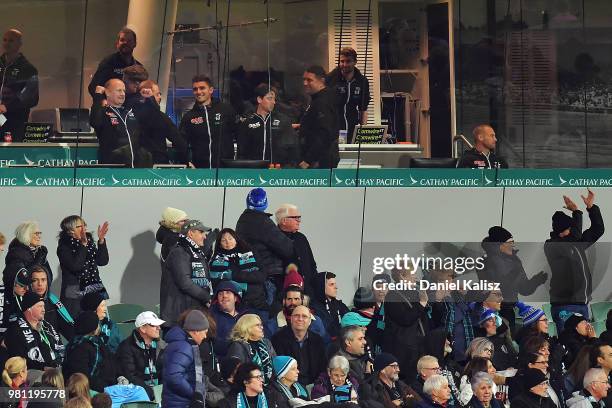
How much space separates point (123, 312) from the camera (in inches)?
710

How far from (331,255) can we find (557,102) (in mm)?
3997

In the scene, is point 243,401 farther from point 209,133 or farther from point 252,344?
point 209,133

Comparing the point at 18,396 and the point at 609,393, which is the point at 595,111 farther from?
the point at 18,396

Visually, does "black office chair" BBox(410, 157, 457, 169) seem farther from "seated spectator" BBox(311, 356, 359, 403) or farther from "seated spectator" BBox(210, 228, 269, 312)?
"seated spectator" BBox(311, 356, 359, 403)

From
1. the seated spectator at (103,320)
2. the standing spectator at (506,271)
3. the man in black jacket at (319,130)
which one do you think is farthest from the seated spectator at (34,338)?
the man in black jacket at (319,130)

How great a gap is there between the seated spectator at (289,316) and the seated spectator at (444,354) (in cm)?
98

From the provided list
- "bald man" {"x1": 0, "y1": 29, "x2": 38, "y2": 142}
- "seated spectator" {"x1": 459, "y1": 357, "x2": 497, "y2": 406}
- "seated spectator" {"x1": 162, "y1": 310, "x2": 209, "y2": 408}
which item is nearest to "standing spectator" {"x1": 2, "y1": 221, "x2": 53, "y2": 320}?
"seated spectator" {"x1": 162, "y1": 310, "x2": 209, "y2": 408}

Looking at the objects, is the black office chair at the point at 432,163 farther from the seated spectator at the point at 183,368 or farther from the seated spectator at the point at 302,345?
the seated spectator at the point at 183,368

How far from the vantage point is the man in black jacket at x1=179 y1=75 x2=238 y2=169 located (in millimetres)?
19750

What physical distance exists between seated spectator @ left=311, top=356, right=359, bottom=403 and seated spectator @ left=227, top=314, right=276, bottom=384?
0.44 m

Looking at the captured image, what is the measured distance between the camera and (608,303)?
19.5 m

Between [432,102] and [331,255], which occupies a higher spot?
[432,102]

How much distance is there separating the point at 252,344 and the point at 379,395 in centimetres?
116

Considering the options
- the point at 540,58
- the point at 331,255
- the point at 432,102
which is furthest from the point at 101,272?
the point at 540,58
